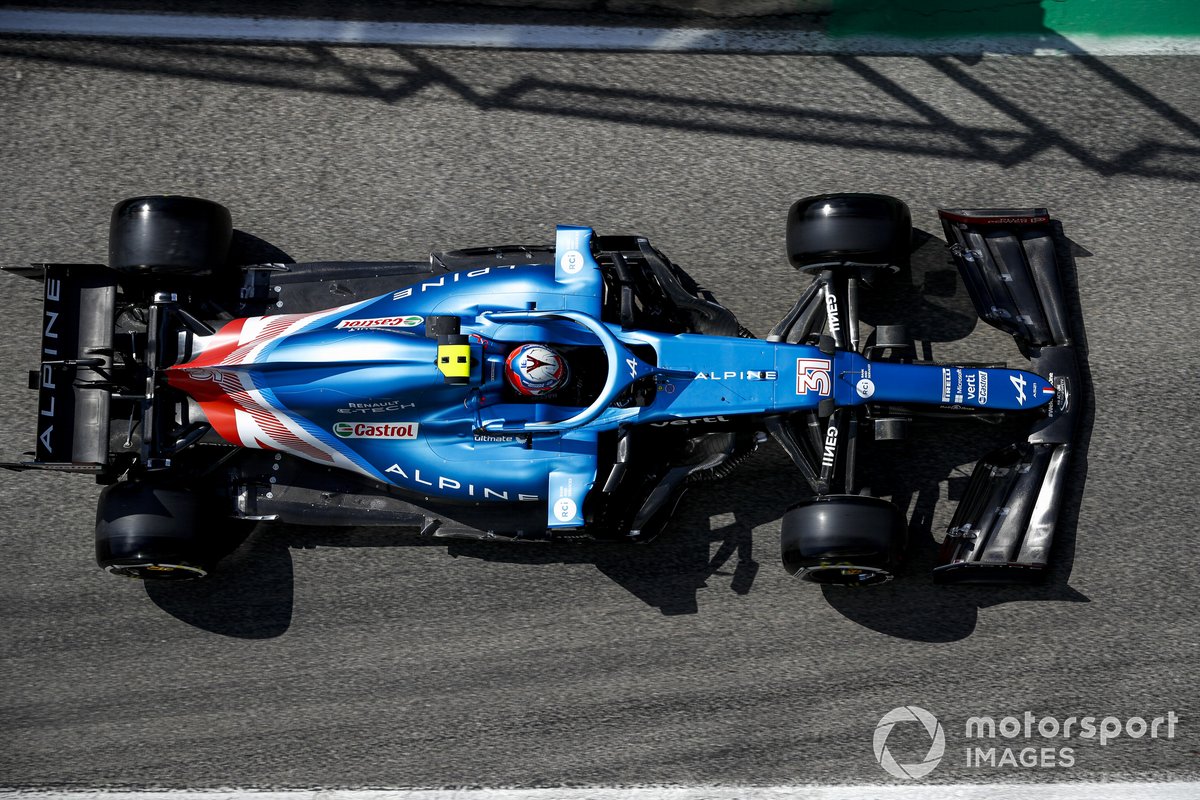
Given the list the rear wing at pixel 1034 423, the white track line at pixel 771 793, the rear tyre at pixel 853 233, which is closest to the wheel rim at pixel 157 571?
the white track line at pixel 771 793

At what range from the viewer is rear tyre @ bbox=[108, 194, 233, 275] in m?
5.67

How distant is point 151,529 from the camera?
5484 mm

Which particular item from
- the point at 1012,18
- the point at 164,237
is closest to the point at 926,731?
the point at 1012,18

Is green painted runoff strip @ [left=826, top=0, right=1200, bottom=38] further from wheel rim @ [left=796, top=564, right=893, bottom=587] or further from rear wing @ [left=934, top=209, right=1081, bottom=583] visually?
wheel rim @ [left=796, top=564, right=893, bottom=587]

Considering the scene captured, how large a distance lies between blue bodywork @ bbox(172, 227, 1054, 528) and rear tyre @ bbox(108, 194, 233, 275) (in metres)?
0.59

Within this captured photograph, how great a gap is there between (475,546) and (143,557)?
6.20ft

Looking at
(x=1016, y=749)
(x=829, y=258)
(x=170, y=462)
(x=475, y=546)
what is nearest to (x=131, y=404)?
(x=170, y=462)

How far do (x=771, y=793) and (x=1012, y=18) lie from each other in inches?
205

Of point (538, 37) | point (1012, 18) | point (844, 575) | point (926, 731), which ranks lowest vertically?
point (926, 731)

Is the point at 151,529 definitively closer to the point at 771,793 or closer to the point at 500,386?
the point at 500,386

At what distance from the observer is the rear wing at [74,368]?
215 inches

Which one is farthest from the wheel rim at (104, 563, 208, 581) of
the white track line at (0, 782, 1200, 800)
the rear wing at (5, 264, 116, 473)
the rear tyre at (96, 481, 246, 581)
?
the white track line at (0, 782, 1200, 800)

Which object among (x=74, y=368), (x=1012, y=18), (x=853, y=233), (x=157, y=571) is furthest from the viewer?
(x=1012, y=18)

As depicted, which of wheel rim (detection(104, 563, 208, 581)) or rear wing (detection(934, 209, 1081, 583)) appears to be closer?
rear wing (detection(934, 209, 1081, 583))
